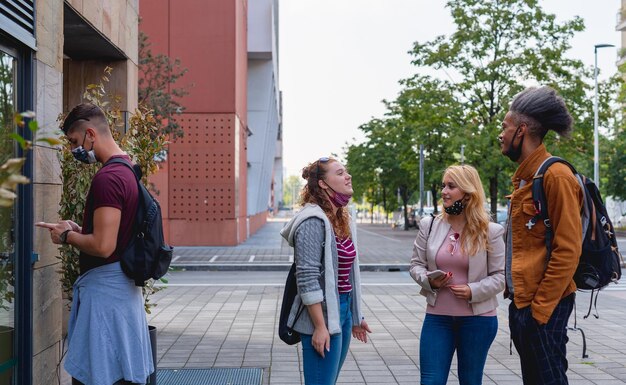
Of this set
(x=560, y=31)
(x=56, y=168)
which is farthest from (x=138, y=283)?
(x=560, y=31)

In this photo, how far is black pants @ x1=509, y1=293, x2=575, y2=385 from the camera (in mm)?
3711

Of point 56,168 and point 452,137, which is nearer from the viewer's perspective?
point 56,168

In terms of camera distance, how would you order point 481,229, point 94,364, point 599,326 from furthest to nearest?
point 599,326
point 481,229
point 94,364

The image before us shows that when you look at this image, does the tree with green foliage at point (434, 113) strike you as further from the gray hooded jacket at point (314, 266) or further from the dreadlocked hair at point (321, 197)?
the gray hooded jacket at point (314, 266)

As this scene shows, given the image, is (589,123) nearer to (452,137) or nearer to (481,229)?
(452,137)

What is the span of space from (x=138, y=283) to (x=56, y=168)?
1822 millimetres

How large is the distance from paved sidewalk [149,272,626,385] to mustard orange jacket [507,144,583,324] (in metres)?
3.17

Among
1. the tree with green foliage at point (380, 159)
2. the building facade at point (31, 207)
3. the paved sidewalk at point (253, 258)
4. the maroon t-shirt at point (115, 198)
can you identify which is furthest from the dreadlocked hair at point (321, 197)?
the tree with green foliage at point (380, 159)

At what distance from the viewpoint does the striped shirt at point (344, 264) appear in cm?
430

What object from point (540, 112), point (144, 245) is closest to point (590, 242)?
point (540, 112)

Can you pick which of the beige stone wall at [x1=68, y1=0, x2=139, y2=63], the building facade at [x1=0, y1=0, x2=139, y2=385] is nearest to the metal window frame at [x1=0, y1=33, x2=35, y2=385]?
the building facade at [x1=0, y1=0, x2=139, y2=385]

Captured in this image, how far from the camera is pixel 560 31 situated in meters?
28.8

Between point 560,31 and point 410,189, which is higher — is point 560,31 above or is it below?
above

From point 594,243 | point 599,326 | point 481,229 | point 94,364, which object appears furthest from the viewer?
point 599,326
